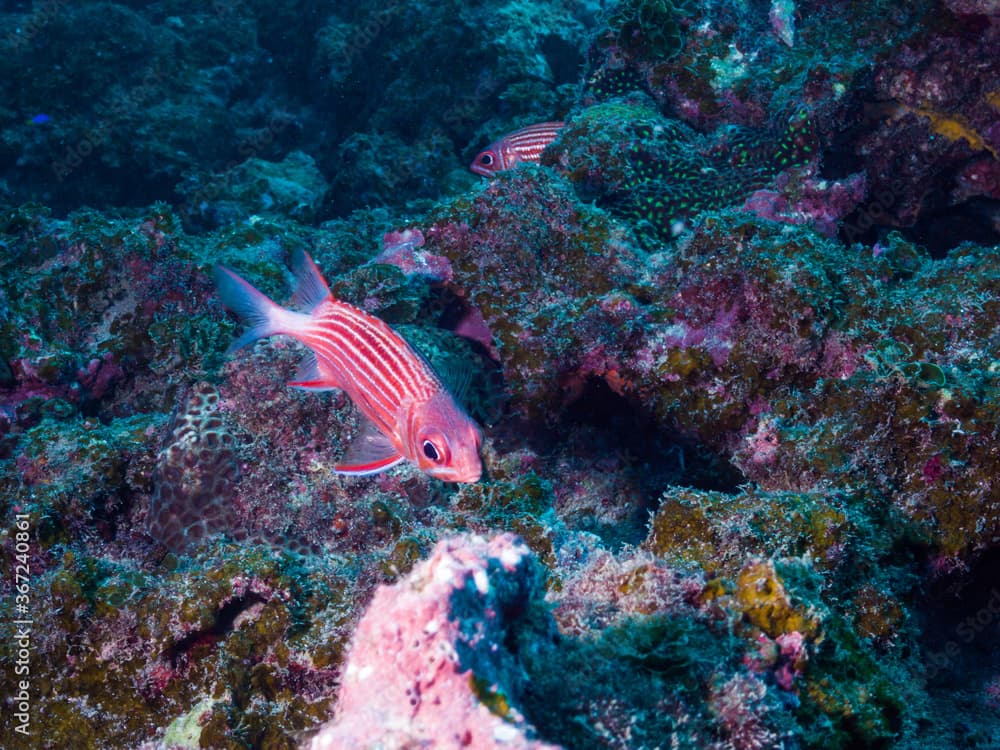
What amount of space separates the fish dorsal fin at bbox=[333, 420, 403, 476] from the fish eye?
24 centimetres

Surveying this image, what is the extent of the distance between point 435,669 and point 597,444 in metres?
3.82

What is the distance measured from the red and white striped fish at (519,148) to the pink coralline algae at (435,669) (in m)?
6.83

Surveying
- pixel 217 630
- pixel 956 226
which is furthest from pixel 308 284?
pixel 956 226

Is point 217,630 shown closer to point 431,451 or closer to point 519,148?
point 431,451

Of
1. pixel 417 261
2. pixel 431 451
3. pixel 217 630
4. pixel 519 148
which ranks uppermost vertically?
pixel 431 451

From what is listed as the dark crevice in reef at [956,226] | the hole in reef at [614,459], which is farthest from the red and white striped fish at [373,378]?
the dark crevice in reef at [956,226]

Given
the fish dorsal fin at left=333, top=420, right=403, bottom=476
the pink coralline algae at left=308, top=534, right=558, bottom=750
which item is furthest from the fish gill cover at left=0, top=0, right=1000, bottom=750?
the fish dorsal fin at left=333, top=420, right=403, bottom=476

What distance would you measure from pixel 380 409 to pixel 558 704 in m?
1.87

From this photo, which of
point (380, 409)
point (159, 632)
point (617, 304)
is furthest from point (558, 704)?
point (617, 304)

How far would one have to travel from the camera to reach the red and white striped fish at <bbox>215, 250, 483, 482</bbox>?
2.71 m

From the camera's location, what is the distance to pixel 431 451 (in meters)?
2.74

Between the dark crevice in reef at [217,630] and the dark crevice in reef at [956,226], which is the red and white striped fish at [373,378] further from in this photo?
the dark crevice in reef at [956,226]

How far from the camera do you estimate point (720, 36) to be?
25.0 ft

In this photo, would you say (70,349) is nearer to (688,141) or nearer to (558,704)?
(558,704)
